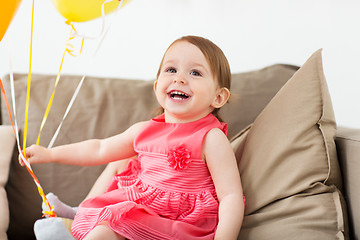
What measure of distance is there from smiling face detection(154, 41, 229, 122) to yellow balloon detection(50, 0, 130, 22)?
9.7 inches

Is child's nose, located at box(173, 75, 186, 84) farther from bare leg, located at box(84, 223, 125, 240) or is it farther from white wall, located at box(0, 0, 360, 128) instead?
white wall, located at box(0, 0, 360, 128)

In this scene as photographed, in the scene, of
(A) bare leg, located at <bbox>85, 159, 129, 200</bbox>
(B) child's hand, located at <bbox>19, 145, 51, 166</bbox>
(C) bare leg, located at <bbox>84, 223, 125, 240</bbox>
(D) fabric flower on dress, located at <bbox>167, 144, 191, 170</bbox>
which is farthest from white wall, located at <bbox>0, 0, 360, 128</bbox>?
(C) bare leg, located at <bbox>84, 223, 125, 240</bbox>

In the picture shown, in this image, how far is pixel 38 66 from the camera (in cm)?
193

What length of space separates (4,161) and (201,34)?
1018 millimetres

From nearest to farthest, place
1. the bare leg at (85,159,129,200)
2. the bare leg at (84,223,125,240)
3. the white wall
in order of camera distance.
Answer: the bare leg at (84,223,125,240)
the bare leg at (85,159,129,200)
the white wall

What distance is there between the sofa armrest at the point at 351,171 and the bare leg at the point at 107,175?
67cm

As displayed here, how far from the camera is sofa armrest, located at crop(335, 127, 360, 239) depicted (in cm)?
110

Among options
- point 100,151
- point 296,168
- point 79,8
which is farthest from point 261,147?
point 79,8

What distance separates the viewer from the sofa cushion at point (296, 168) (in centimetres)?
107

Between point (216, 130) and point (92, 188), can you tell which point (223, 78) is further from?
point (92, 188)

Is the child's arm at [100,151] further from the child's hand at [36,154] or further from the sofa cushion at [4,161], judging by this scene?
the sofa cushion at [4,161]

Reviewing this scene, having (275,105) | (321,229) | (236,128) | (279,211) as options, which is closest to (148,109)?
(236,128)

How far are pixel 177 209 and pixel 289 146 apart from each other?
13.8 inches

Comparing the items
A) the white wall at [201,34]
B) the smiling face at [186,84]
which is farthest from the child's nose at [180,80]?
the white wall at [201,34]
